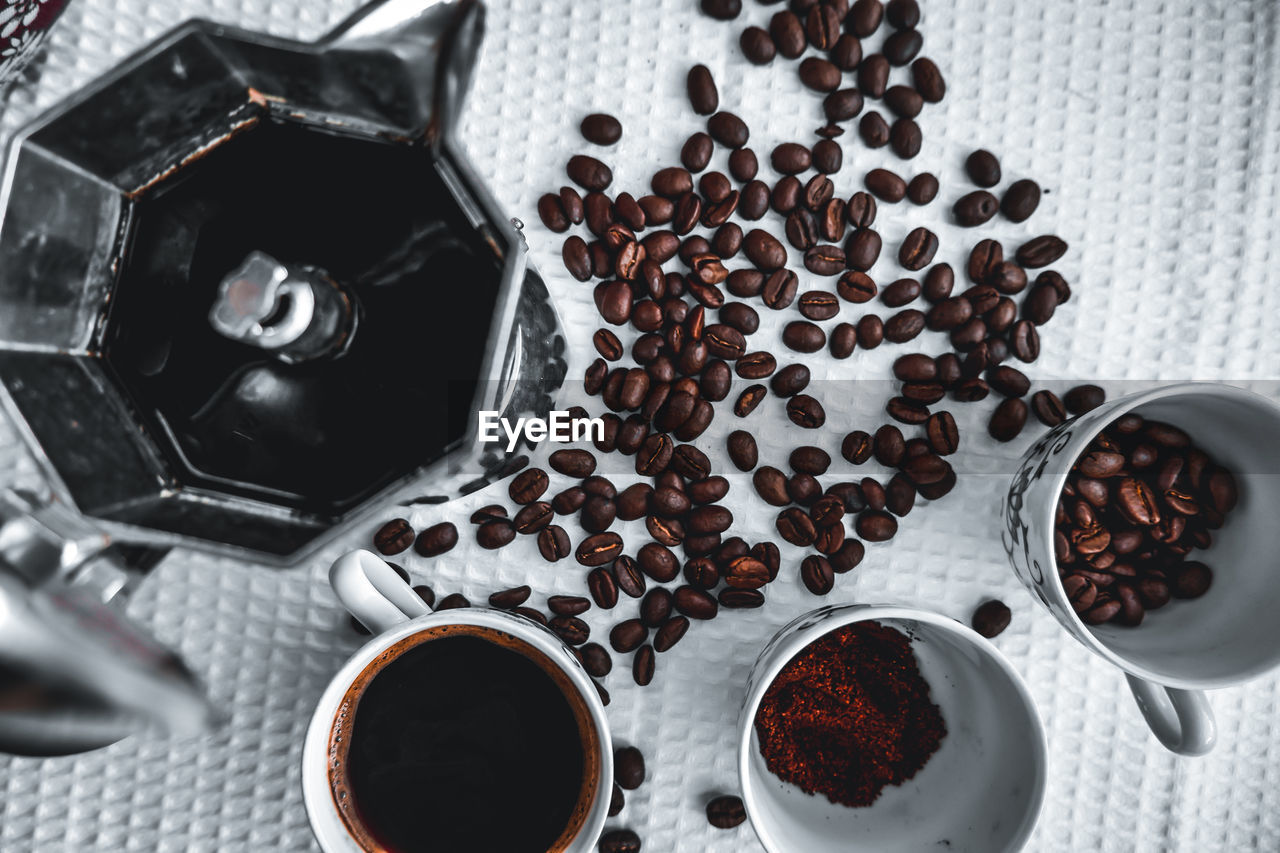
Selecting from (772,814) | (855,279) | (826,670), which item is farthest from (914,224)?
(772,814)

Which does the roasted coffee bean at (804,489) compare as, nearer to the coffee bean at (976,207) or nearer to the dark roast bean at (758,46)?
the coffee bean at (976,207)

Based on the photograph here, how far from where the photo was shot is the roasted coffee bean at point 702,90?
29.4 inches

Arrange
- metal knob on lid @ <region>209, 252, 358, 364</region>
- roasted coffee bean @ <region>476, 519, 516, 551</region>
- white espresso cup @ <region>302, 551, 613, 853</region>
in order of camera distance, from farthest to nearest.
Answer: roasted coffee bean @ <region>476, 519, 516, 551</region> → white espresso cup @ <region>302, 551, 613, 853</region> → metal knob on lid @ <region>209, 252, 358, 364</region>

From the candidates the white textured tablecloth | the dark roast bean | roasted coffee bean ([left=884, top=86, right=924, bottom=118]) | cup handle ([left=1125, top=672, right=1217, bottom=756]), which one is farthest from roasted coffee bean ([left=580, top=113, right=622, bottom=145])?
cup handle ([left=1125, top=672, right=1217, bottom=756])

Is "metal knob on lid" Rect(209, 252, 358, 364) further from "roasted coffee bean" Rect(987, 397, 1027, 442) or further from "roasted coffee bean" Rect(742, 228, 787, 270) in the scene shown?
"roasted coffee bean" Rect(987, 397, 1027, 442)

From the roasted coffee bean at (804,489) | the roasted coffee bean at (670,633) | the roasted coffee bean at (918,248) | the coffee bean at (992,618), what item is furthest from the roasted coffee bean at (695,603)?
the roasted coffee bean at (918,248)

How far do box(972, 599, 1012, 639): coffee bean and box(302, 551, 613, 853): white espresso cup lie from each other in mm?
336

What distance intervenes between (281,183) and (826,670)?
0.53m

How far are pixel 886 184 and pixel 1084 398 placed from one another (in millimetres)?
248

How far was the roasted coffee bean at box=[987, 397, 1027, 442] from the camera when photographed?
0.75m

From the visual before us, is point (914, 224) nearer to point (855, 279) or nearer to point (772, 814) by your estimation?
point (855, 279)

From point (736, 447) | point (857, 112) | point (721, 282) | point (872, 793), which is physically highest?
point (857, 112)

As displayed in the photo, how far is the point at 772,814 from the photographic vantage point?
66 centimetres

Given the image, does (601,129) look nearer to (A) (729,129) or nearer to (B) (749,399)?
(A) (729,129)
